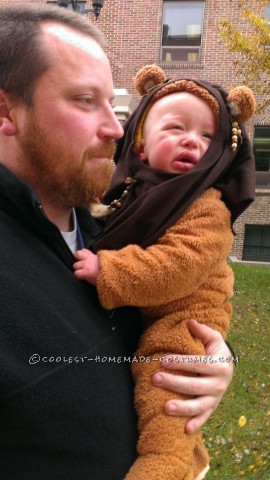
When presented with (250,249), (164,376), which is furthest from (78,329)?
(250,249)

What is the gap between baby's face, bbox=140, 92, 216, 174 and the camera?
195 cm

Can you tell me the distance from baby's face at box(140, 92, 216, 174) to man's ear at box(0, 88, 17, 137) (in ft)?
1.96

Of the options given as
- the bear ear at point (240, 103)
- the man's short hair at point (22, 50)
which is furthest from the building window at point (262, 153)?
the man's short hair at point (22, 50)

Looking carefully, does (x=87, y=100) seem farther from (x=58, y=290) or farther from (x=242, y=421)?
(x=242, y=421)

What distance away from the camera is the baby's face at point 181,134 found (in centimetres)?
195

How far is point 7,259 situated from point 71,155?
0.44 meters

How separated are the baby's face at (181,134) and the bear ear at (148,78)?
0.78 feet

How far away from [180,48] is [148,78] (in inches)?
583

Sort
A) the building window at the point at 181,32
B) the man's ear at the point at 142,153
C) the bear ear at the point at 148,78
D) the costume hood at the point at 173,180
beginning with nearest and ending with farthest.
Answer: the costume hood at the point at 173,180 → the man's ear at the point at 142,153 → the bear ear at the point at 148,78 → the building window at the point at 181,32

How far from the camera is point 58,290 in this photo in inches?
57.6

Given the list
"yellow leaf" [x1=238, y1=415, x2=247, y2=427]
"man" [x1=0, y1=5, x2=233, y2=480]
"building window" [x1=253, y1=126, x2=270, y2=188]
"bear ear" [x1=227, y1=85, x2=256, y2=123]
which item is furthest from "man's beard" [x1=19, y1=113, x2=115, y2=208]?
"building window" [x1=253, y1=126, x2=270, y2=188]

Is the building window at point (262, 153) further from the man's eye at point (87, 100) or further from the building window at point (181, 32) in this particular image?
the man's eye at point (87, 100)

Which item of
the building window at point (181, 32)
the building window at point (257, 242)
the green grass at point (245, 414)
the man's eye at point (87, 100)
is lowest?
the building window at point (257, 242)

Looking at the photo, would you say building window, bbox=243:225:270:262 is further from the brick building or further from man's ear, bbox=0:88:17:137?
man's ear, bbox=0:88:17:137
